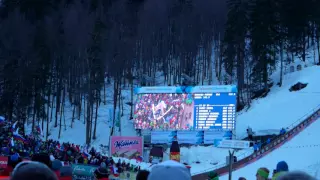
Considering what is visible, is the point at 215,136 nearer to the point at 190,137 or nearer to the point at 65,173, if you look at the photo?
the point at 190,137

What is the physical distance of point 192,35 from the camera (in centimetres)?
5041

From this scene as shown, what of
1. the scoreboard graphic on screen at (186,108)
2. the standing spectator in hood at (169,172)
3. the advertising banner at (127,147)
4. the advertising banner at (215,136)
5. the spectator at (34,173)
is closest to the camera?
the spectator at (34,173)

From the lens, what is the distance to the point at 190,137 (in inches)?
1208

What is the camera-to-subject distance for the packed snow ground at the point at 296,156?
23.1 metres

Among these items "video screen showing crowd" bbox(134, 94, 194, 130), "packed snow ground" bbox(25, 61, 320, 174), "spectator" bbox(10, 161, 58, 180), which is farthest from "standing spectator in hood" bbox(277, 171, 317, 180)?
"video screen showing crowd" bbox(134, 94, 194, 130)

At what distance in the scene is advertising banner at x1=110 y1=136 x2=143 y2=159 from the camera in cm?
2955

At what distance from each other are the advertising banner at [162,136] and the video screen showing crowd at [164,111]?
382mm

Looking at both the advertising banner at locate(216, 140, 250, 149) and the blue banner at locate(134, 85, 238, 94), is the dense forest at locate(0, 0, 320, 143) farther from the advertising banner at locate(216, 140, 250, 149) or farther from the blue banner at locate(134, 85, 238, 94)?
the advertising banner at locate(216, 140, 250, 149)

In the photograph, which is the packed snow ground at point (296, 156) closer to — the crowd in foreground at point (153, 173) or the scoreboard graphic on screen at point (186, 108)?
the scoreboard graphic on screen at point (186, 108)

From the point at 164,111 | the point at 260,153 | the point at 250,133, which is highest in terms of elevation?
the point at 164,111

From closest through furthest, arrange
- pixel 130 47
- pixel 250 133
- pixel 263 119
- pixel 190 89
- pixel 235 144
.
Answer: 1. pixel 235 144
2. pixel 250 133
3. pixel 190 89
4. pixel 263 119
5. pixel 130 47

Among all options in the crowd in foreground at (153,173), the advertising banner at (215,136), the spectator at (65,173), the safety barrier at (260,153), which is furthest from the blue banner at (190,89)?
the crowd in foreground at (153,173)

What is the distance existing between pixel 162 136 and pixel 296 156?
10.1 metres

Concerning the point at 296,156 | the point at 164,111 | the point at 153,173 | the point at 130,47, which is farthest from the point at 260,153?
the point at 130,47
